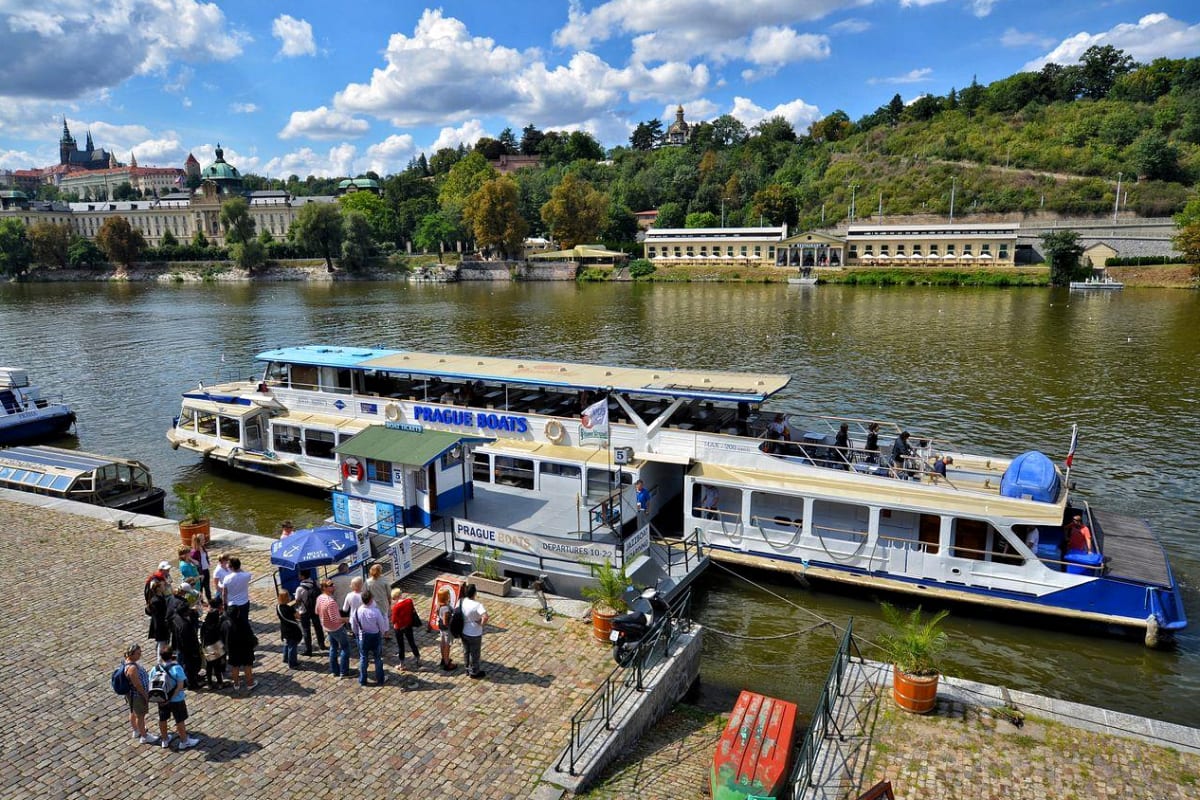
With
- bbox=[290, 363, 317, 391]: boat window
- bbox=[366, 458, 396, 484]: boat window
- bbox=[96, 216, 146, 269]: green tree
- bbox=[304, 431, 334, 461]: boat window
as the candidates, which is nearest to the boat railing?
bbox=[366, 458, 396, 484]: boat window

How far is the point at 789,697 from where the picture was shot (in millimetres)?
14836

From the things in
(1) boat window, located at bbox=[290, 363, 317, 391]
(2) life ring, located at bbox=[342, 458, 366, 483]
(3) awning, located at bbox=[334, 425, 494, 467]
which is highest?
(1) boat window, located at bbox=[290, 363, 317, 391]

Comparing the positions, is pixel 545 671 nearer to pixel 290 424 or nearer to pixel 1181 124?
pixel 290 424

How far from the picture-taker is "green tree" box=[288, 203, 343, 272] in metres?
144

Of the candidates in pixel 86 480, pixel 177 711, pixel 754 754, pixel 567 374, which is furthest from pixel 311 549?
pixel 86 480

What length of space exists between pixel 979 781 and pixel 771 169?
201 meters

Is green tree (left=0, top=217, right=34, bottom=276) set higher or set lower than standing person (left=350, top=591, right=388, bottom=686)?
higher

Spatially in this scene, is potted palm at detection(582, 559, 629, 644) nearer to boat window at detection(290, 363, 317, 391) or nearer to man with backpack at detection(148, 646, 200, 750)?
man with backpack at detection(148, 646, 200, 750)

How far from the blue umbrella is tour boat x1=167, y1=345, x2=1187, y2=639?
3.40 metres

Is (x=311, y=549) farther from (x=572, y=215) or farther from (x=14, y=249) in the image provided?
(x=14, y=249)

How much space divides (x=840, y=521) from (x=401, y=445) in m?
11.8

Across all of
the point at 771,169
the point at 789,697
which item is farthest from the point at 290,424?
the point at 771,169

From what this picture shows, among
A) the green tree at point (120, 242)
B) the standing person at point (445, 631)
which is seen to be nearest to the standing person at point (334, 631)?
the standing person at point (445, 631)

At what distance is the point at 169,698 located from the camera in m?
10.5
